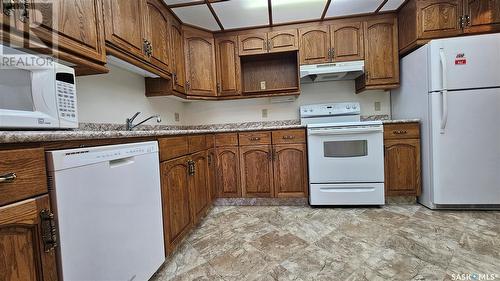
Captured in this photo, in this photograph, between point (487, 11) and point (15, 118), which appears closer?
point (15, 118)

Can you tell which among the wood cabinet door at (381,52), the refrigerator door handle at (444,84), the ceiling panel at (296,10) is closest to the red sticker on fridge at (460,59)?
the refrigerator door handle at (444,84)

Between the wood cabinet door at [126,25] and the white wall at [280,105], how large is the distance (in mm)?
1401

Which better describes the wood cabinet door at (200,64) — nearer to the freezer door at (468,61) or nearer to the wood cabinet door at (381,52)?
the wood cabinet door at (381,52)

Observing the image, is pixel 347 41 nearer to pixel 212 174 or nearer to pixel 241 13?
pixel 241 13

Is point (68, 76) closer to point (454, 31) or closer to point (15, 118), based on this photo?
point (15, 118)

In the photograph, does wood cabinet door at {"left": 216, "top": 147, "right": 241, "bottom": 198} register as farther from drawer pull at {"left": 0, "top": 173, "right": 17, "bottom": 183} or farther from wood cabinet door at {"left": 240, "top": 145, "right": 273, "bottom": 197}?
drawer pull at {"left": 0, "top": 173, "right": 17, "bottom": 183}

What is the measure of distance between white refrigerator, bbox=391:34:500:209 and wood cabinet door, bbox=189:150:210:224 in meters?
2.15

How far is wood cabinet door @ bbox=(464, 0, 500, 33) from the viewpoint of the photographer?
2.07 metres

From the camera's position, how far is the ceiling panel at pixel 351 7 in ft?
7.36

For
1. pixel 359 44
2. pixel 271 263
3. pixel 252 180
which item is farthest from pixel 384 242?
pixel 359 44

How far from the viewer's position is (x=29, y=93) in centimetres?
87

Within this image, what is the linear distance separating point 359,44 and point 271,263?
96.3 inches

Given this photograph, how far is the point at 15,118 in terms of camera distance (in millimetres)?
750

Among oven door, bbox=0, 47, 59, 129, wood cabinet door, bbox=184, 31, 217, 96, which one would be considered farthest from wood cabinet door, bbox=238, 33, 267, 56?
oven door, bbox=0, 47, 59, 129
